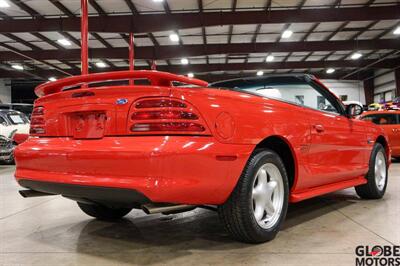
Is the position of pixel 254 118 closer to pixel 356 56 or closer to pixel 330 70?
pixel 356 56

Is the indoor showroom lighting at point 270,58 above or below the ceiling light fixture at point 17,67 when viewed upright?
below

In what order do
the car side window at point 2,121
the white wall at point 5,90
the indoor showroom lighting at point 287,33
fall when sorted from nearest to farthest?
the car side window at point 2,121, the indoor showroom lighting at point 287,33, the white wall at point 5,90

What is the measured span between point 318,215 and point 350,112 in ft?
3.82

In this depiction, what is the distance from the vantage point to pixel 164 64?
2255 cm

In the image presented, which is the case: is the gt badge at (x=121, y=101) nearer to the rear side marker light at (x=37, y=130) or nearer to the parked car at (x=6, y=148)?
the rear side marker light at (x=37, y=130)

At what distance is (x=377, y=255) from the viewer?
247 cm

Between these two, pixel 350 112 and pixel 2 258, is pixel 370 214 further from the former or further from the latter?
pixel 2 258

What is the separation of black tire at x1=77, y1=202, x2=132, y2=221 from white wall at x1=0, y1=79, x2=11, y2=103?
26868 mm

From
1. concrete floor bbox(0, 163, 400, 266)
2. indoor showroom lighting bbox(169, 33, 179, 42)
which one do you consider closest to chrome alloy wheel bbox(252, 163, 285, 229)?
concrete floor bbox(0, 163, 400, 266)

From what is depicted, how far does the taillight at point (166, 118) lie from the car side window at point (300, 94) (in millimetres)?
1659

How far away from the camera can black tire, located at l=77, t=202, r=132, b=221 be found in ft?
11.4

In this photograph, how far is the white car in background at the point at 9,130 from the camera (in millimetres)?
10070

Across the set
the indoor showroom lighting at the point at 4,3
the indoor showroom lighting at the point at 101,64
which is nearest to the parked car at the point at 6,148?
the indoor showroom lighting at the point at 4,3

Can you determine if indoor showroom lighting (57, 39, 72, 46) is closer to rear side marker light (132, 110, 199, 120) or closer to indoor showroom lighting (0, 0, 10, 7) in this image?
indoor showroom lighting (0, 0, 10, 7)
